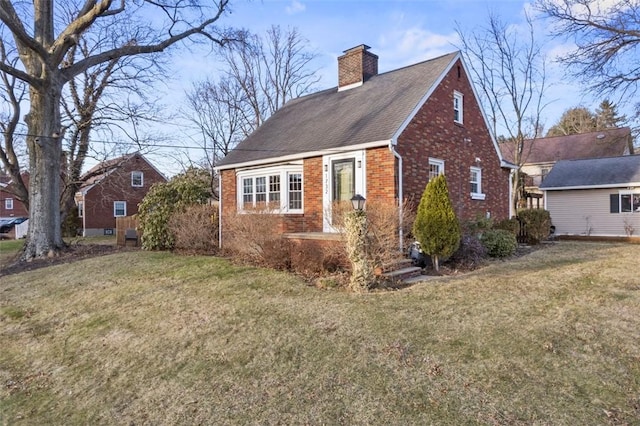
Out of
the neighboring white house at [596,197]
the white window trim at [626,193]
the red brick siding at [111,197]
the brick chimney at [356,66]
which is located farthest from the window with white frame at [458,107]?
the red brick siding at [111,197]

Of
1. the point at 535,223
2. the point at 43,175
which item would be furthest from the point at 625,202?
the point at 43,175

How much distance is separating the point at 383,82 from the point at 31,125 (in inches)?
494

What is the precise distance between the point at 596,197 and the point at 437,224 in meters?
15.0

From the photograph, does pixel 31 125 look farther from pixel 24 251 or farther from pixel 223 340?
pixel 223 340

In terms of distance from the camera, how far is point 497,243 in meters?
11.1

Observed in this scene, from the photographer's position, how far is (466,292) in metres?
7.11

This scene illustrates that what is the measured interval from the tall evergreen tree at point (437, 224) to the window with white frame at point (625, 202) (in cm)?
1444

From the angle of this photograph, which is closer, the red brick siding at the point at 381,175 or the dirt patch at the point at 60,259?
the red brick siding at the point at 381,175

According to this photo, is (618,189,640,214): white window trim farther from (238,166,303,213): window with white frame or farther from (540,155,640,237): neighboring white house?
(238,166,303,213): window with white frame

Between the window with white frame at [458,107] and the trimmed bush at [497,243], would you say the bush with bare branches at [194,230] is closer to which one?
the trimmed bush at [497,243]

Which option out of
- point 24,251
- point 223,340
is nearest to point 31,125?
point 24,251

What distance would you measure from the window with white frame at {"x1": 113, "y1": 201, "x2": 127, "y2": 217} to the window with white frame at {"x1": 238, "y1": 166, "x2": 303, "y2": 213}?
934 inches

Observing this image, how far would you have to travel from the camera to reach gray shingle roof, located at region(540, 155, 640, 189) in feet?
60.5

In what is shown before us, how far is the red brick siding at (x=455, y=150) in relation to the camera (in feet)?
35.8
